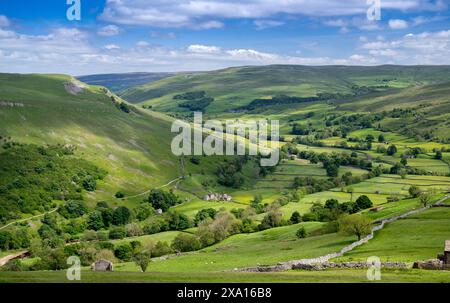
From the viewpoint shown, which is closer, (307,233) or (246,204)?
(307,233)

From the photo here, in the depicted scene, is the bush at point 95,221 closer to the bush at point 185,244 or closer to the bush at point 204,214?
the bush at point 204,214

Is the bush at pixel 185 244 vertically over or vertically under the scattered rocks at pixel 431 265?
under

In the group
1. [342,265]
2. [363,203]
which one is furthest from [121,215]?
[342,265]

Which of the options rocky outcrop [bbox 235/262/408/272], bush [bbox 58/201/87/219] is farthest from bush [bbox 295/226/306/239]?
bush [bbox 58/201/87/219]

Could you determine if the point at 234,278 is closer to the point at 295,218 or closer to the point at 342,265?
the point at 342,265

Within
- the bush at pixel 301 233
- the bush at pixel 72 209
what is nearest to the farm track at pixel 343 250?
the bush at pixel 301 233

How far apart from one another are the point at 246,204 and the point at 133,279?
501ft

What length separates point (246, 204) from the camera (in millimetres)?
199625

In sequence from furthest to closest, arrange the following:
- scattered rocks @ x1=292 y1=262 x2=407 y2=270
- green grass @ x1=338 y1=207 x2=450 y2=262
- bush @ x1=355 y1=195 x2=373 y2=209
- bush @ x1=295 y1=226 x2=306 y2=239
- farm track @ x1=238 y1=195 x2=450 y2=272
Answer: bush @ x1=355 y1=195 x2=373 y2=209
bush @ x1=295 y1=226 x2=306 y2=239
green grass @ x1=338 y1=207 x2=450 y2=262
farm track @ x1=238 y1=195 x2=450 y2=272
scattered rocks @ x1=292 y1=262 x2=407 y2=270

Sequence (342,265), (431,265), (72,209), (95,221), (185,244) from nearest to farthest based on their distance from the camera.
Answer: (431,265) < (342,265) < (185,244) < (95,221) < (72,209)

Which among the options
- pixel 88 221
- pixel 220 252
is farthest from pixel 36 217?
pixel 220 252

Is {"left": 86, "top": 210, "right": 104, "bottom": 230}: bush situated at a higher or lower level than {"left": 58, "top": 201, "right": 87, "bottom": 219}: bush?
lower

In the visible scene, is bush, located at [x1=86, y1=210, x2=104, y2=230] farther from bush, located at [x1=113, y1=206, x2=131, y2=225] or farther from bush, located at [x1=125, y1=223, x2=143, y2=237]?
bush, located at [x1=125, y1=223, x2=143, y2=237]
